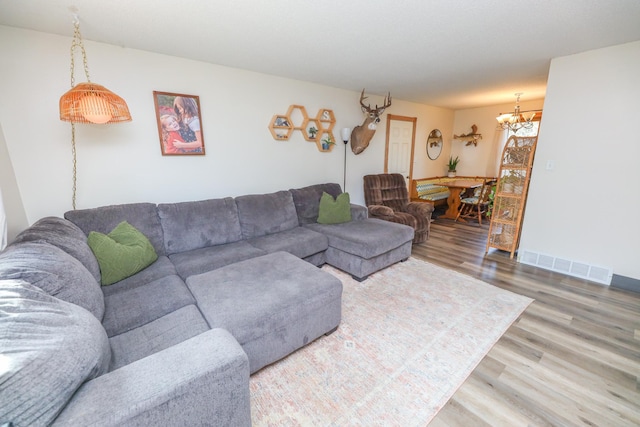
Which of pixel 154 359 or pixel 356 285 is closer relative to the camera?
pixel 154 359

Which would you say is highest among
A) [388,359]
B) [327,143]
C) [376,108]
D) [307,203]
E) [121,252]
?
[376,108]

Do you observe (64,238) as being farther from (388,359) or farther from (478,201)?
(478,201)

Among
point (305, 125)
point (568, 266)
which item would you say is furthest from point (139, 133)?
point (568, 266)

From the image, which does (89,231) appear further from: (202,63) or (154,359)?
(202,63)

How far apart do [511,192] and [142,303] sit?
404 cm

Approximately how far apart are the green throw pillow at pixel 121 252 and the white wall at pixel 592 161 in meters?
4.14

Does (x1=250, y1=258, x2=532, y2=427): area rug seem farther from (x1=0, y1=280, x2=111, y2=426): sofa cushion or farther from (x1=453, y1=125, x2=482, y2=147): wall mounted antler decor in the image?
(x1=453, y1=125, x2=482, y2=147): wall mounted antler decor

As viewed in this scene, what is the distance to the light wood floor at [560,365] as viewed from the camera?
138 centimetres

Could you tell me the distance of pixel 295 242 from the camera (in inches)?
106

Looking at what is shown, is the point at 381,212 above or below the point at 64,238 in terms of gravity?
below

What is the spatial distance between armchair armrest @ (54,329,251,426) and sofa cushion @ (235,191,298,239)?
177 centimetres

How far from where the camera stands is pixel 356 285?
2.71 m

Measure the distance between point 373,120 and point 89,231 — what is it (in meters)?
3.56

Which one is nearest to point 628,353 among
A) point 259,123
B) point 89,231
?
point 259,123
